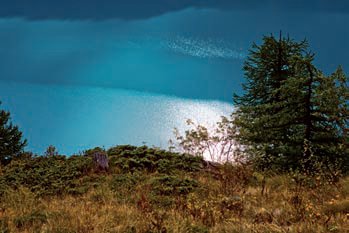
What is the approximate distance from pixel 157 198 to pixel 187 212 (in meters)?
1.51

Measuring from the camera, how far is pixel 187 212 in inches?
263

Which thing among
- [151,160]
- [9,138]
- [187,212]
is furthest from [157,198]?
[9,138]

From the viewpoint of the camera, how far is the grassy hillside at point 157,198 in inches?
231

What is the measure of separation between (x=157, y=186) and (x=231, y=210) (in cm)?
257

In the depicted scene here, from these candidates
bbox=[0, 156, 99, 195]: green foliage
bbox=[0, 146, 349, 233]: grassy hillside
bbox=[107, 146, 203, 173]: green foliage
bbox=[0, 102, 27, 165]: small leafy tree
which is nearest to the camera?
bbox=[0, 146, 349, 233]: grassy hillside

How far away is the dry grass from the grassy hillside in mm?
18

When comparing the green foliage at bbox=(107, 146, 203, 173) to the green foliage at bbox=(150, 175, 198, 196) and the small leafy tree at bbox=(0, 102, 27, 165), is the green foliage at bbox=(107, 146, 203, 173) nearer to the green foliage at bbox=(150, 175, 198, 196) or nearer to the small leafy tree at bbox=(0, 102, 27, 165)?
the green foliage at bbox=(150, 175, 198, 196)

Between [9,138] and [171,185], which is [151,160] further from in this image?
[9,138]

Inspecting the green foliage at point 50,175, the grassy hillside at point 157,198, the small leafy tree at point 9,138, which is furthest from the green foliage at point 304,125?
the small leafy tree at point 9,138

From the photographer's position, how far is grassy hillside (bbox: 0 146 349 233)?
5.88 meters

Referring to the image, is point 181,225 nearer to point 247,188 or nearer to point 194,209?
point 194,209

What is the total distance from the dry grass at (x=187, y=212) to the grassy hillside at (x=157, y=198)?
0.02 metres

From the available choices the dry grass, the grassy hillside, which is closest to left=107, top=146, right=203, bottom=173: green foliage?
the grassy hillside

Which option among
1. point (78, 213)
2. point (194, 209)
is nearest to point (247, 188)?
point (194, 209)
